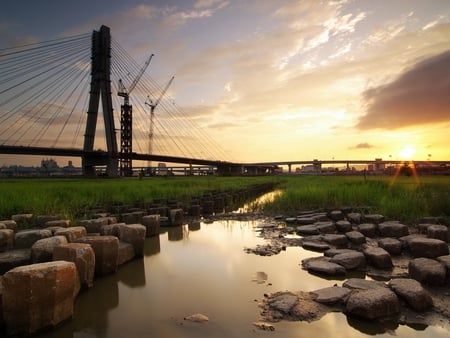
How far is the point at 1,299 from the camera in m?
3.37

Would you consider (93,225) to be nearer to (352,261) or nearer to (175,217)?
(175,217)

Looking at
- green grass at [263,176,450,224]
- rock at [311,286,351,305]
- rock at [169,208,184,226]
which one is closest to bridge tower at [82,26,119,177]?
green grass at [263,176,450,224]

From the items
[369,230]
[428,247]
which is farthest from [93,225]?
[428,247]

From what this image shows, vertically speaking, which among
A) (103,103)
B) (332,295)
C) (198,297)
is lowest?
(198,297)

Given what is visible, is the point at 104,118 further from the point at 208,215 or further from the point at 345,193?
the point at 345,193

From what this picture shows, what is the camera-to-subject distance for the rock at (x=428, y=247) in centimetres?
527

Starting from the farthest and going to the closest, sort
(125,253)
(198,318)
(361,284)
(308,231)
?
1. (308,231)
2. (125,253)
3. (361,284)
4. (198,318)

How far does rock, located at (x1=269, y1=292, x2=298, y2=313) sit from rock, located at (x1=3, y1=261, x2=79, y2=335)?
7.91ft

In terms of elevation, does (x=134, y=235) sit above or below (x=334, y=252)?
above

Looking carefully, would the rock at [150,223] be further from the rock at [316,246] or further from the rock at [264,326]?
the rock at [264,326]

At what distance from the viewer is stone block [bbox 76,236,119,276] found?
4961 millimetres

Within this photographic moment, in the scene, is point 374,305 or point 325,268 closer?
point 374,305

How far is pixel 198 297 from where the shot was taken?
170 inches

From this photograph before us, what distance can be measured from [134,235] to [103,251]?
1.05m
